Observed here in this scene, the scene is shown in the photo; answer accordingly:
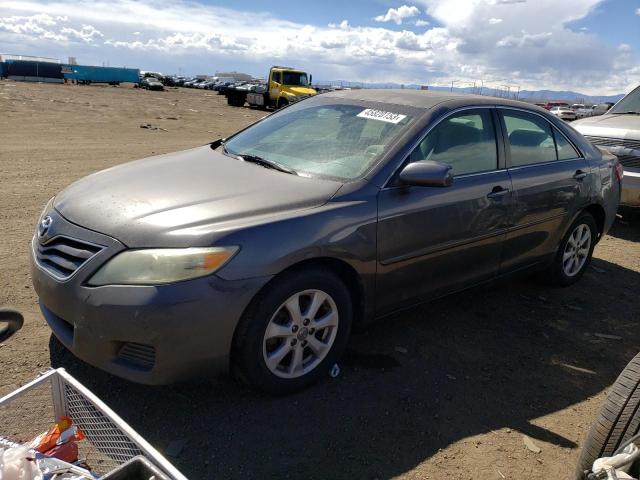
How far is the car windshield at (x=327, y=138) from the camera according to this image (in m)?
3.41

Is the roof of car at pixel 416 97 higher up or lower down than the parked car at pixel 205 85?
lower down

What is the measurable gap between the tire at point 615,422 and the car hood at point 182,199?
167 centimetres

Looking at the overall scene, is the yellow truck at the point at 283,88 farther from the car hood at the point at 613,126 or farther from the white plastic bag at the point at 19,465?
the white plastic bag at the point at 19,465

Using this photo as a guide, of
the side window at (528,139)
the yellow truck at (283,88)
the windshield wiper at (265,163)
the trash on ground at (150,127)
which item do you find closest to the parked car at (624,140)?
the side window at (528,139)

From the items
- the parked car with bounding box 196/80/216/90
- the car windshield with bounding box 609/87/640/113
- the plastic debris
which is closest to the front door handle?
the plastic debris

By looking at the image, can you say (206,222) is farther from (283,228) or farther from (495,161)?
(495,161)

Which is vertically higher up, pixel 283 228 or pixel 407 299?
pixel 283 228

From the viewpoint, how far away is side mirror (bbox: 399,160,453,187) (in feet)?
10.6

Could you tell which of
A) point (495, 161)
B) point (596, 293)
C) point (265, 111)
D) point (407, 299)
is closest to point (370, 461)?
point (407, 299)

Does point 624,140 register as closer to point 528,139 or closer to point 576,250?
point 576,250

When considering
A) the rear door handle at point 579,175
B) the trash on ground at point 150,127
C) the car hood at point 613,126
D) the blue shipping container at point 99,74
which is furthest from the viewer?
the blue shipping container at point 99,74

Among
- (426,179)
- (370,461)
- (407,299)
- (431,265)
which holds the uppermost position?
(426,179)

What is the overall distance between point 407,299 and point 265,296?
1.14 m

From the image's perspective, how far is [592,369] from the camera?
369 cm
